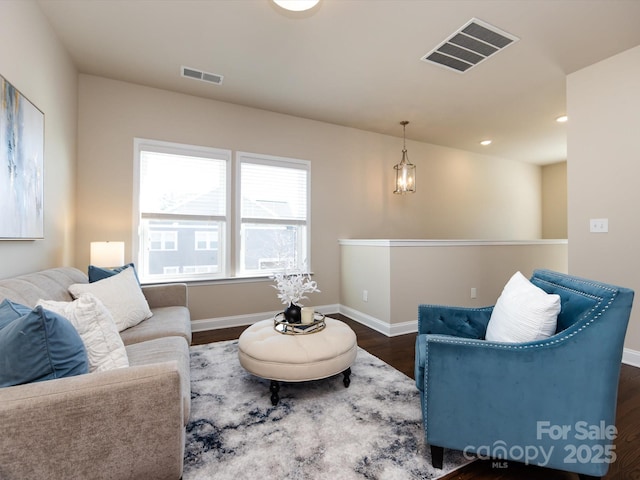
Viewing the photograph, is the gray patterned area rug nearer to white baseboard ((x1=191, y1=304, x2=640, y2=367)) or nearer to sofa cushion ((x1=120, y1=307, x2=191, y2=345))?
sofa cushion ((x1=120, y1=307, x2=191, y2=345))

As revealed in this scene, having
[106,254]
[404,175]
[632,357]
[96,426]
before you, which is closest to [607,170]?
[632,357]

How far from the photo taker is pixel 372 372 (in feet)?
7.90

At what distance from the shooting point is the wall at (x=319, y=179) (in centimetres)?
314

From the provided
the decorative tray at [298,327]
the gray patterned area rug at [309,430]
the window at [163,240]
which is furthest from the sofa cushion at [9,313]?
the window at [163,240]

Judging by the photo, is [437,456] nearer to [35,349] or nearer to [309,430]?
[309,430]

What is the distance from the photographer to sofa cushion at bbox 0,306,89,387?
0.97 m

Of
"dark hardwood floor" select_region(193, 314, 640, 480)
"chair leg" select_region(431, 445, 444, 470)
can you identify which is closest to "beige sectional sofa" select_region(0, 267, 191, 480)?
"chair leg" select_region(431, 445, 444, 470)

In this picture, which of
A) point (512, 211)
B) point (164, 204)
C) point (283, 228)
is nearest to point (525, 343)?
point (283, 228)

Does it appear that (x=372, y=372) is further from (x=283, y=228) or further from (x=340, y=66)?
(x=340, y=66)

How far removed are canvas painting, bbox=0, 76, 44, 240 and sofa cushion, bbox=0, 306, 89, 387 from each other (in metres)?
1.12

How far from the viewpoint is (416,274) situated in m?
3.58

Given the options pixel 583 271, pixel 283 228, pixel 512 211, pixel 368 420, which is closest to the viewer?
pixel 368 420

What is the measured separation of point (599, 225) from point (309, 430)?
125 inches

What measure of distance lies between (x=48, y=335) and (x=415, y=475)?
161 centimetres
